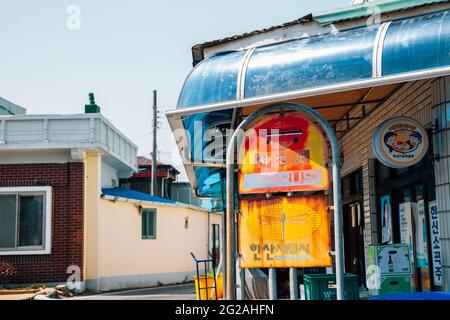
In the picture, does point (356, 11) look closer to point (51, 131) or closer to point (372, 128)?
point (372, 128)

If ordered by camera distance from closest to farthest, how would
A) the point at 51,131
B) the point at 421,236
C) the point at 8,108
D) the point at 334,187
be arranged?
the point at 334,187 → the point at 421,236 → the point at 51,131 → the point at 8,108

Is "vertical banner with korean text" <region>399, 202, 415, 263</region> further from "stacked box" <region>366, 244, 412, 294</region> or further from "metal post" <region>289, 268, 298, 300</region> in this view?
"metal post" <region>289, 268, 298, 300</region>

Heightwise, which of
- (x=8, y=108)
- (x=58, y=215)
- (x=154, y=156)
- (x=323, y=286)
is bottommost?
(x=323, y=286)

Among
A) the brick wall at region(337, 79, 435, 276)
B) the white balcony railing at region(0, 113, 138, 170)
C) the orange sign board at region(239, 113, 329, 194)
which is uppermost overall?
the white balcony railing at region(0, 113, 138, 170)

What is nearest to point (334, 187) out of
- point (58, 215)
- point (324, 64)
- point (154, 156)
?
point (324, 64)

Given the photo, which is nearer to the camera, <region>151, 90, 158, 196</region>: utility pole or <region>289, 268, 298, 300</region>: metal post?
<region>289, 268, 298, 300</region>: metal post

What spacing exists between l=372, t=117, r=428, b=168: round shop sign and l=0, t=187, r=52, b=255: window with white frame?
12.7 meters

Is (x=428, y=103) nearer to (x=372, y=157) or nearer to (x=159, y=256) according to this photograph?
(x=372, y=157)

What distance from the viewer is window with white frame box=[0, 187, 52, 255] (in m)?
17.9

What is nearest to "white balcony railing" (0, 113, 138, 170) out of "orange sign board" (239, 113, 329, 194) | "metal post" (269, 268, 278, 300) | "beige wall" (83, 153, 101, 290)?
"beige wall" (83, 153, 101, 290)

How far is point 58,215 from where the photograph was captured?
1798cm

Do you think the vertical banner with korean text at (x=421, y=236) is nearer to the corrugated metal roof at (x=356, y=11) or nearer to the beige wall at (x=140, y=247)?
the corrugated metal roof at (x=356, y=11)

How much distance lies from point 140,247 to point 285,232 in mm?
16070
